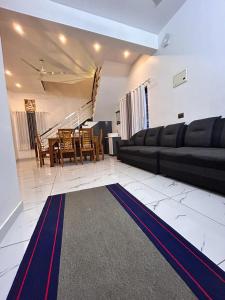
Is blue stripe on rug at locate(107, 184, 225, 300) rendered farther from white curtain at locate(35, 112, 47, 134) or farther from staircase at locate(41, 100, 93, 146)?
white curtain at locate(35, 112, 47, 134)

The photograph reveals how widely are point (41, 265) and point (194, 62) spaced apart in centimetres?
356

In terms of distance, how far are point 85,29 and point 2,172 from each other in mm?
3135

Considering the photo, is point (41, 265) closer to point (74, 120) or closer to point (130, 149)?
point (130, 149)

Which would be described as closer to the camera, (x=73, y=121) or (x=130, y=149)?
(x=130, y=149)

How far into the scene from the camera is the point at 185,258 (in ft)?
2.81

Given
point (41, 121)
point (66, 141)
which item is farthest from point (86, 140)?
point (41, 121)

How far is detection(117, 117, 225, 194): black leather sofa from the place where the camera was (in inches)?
64.1

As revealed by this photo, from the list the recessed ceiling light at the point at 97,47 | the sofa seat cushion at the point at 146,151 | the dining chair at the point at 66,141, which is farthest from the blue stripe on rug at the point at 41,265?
the recessed ceiling light at the point at 97,47

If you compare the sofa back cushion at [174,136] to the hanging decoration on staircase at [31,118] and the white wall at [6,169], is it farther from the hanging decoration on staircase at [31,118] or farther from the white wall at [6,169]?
the hanging decoration on staircase at [31,118]

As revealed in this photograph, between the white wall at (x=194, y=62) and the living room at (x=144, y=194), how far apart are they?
0.06 feet

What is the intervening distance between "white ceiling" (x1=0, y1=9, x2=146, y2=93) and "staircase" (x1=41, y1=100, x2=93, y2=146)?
1.91 meters

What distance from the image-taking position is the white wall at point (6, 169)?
1.24 metres

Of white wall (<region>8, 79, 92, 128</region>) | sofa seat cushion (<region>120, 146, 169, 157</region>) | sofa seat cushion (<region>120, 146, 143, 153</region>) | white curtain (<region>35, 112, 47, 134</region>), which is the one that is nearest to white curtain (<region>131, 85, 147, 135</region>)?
sofa seat cushion (<region>120, 146, 143, 153</region>)

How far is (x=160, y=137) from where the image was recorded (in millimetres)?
3381
